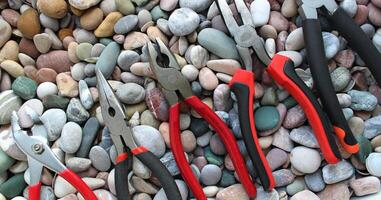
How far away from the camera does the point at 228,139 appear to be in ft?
2.04

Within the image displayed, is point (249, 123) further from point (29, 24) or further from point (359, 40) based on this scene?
point (29, 24)

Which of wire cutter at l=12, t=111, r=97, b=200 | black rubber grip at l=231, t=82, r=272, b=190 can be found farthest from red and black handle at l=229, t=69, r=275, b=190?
Result: wire cutter at l=12, t=111, r=97, b=200

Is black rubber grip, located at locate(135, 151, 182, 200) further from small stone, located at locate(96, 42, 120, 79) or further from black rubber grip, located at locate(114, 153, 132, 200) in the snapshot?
small stone, located at locate(96, 42, 120, 79)

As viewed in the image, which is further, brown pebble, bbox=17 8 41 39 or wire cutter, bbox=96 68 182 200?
brown pebble, bbox=17 8 41 39

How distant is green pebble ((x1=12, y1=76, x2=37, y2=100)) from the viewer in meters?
0.69

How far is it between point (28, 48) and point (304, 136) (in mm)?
400

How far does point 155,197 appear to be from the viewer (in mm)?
633

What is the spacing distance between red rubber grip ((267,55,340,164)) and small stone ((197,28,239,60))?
57mm

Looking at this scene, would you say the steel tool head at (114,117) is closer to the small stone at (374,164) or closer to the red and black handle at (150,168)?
the red and black handle at (150,168)

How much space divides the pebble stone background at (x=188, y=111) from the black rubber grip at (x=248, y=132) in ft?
0.10

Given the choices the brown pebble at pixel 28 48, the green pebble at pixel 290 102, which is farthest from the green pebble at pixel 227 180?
the brown pebble at pixel 28 48

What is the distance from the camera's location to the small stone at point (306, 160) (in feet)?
2.05

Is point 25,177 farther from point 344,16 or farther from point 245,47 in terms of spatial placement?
point 344,16

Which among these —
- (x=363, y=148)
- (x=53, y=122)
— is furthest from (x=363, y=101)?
(x=53, y=122)
